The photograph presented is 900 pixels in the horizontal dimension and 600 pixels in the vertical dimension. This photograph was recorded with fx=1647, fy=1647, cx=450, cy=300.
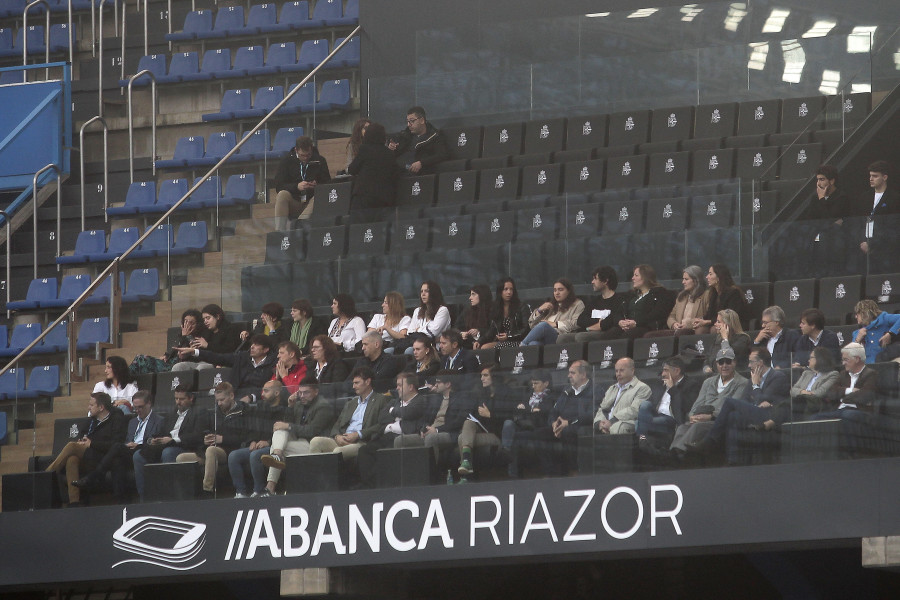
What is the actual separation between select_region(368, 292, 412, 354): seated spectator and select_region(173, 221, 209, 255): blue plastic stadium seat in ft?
9.69

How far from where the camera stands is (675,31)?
46.3 feet

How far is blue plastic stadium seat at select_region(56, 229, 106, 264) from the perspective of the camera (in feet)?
49.0

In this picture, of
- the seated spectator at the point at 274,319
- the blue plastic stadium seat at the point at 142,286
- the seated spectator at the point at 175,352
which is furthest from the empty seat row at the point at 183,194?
the seated spectator at the point at 274,319

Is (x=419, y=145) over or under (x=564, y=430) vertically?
over

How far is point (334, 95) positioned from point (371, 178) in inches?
89.1

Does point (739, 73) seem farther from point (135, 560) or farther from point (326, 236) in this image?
point (135, 560)

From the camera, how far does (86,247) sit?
15.0 metres

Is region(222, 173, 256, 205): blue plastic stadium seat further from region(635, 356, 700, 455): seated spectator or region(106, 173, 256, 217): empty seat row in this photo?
region(635, 356, 700, 455): seated spectator

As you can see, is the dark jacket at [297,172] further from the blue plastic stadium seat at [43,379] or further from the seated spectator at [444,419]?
the seated spectator at [444,419]

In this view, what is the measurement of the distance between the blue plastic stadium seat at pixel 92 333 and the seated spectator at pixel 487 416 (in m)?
5.75

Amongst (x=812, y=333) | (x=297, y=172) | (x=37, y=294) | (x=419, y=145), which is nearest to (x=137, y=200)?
(x=37, y=294)

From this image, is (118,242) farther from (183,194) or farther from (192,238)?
(192,238)

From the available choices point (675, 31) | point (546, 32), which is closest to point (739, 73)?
point (675, 31)

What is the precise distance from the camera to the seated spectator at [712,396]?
826cm
